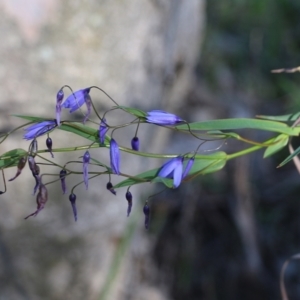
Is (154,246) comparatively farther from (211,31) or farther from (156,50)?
(211,31)

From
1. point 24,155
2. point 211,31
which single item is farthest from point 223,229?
point 24,155

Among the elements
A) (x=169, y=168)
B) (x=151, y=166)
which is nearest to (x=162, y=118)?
(x=169, y=168)

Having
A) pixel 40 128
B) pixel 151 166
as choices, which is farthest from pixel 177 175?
pixel 151 166

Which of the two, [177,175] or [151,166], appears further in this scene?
[151,166]

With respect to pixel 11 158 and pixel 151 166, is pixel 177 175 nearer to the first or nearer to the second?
pixel 11 158

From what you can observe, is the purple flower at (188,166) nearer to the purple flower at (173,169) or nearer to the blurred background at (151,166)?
the purple flower at (173,169)

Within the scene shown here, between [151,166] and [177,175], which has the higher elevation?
[151,166]

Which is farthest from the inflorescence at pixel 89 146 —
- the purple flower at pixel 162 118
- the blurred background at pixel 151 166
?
the blurred background at pixel 151 166
